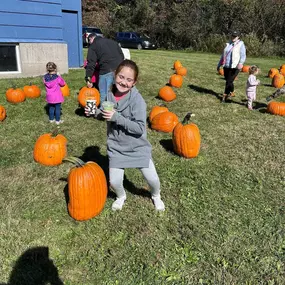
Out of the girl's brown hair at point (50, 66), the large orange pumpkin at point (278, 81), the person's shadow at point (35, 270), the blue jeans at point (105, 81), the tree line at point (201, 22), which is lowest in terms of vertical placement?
the person's shadow at point (35, 270)

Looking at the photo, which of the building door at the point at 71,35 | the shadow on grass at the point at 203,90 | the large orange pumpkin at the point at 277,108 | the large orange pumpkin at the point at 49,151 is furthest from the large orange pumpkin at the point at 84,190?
the building door at the point at 71,35

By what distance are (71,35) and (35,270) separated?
11048mm

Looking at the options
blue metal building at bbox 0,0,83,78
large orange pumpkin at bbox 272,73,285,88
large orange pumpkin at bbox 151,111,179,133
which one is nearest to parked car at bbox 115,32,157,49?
blue metal building at bbox 0,0,83,78

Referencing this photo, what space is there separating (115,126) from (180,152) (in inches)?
77.9

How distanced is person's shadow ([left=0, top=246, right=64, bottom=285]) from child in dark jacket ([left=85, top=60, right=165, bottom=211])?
3.46 ft

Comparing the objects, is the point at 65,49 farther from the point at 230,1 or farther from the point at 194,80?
the point at 230,1

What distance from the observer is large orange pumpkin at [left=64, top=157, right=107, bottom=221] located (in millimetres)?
3293

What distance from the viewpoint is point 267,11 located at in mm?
22531

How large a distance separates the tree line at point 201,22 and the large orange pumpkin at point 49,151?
1955cm

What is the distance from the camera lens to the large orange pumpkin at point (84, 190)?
10.8 ft

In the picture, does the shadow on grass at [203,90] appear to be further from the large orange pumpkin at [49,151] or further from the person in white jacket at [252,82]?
the large orange pumpkin at [49,151]

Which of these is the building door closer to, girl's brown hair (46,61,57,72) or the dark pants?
girl's brown hair (46,61,57,72)

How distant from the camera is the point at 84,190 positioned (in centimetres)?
330

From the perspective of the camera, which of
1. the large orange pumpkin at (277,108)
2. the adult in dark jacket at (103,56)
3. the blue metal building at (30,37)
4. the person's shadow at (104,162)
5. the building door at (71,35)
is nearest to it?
the person's shadow at (104,162)
